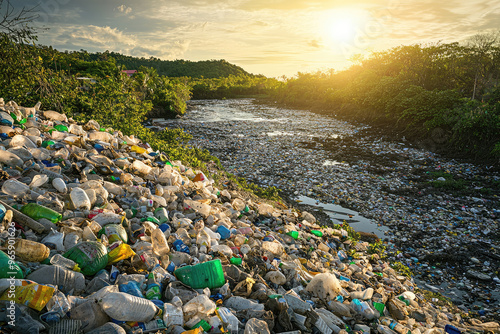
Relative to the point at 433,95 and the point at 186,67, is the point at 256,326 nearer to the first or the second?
the point at 433,95

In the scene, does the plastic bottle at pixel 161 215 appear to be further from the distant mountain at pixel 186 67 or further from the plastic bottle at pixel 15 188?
the distant mountain at pixel 186 67

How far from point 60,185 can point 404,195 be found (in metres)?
7.45

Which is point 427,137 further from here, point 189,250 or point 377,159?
point 189,250

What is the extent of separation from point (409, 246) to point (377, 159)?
5.73 metres

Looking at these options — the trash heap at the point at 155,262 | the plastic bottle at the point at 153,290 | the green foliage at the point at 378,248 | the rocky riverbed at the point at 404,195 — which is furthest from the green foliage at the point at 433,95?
the plastic bottle at the point at 153,290

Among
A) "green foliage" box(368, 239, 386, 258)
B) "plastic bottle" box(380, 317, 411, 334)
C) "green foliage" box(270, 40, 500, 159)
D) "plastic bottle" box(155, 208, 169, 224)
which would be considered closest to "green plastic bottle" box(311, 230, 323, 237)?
"green foliage" box(368, 239, 386, 258)

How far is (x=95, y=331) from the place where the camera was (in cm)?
158

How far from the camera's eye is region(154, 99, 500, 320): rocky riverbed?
453cm

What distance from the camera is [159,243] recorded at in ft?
8.80

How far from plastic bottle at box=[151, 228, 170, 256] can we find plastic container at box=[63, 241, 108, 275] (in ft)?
1.58

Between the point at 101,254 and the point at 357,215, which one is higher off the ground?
the point at 101,254

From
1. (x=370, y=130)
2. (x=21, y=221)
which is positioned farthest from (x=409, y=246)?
(x=370, y=130)

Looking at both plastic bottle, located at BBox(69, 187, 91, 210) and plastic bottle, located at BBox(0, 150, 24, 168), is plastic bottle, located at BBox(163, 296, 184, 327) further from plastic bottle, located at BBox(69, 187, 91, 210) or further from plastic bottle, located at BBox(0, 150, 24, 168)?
plastic bottle, located at BBox(0, 150, 24, 168)

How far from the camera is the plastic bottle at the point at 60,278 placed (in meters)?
1.84
